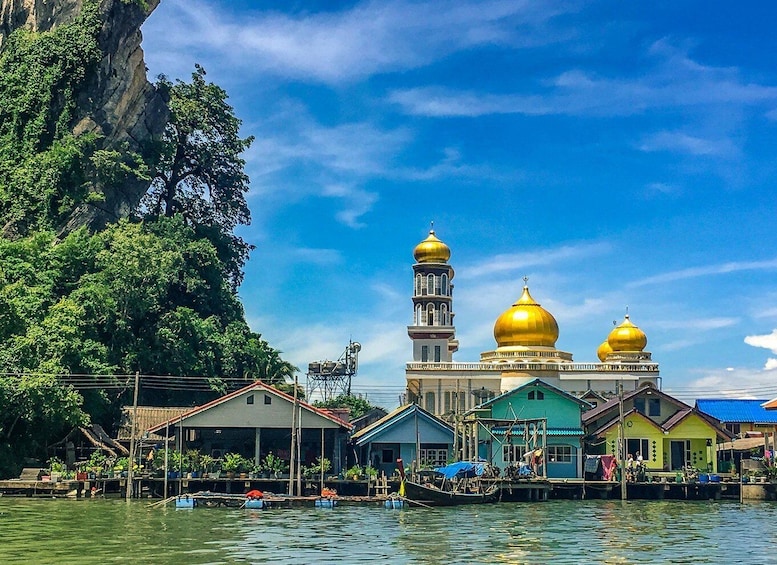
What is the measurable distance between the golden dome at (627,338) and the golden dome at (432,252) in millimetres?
14890

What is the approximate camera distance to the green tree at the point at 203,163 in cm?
7831

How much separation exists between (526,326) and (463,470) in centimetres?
2934

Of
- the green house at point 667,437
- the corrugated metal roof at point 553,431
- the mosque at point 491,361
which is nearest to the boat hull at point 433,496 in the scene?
the corrugated metal roof at point 553,431

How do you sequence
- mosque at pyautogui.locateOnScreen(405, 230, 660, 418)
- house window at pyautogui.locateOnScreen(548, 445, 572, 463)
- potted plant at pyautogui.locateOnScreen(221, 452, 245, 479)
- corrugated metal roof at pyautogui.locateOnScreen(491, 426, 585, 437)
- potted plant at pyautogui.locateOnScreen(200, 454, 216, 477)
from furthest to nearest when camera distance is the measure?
1. mosque at pyautogui.locateOnScreen(405, 230, 660, 418)
2. house window at pyautogui.locateOnScreen(548, 445, 572, 463)
3. corrugated metal roof at pyautogui.locateOnScreen(491, 426, 585, 437)
4. potted plant at pyautogui.locateOnScreen(200, 454, 216, 477)
5. potted plant at pyautogui.locateOnScreen(221, 452, 245, 479)

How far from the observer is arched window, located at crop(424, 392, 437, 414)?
73.0 metres

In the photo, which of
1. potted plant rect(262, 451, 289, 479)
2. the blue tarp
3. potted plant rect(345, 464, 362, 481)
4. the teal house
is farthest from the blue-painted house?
potted plant rect(262, 451, 289, 479)

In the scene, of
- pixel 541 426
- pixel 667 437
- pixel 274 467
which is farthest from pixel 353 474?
pixel 667 437

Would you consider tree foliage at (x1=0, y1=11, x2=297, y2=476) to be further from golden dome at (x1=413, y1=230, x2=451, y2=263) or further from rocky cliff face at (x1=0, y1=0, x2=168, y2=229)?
golden dome at (x1=413, y1=230, x2=451, y2=263)

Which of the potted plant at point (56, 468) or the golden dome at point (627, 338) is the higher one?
the golden dome at point (627, 338)

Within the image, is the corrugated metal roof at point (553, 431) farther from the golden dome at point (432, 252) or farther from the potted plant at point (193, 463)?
the golden dome at point (432, 252)

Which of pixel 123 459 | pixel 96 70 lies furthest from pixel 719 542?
pixel 96 70

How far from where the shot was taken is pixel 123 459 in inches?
1953

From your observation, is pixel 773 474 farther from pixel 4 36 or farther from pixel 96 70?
pixel 4 36

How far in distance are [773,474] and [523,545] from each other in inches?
1047
